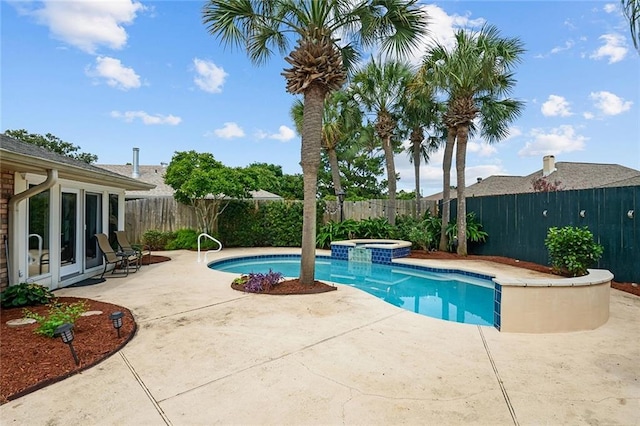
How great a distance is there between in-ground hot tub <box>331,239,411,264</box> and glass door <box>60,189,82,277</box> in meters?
7.83

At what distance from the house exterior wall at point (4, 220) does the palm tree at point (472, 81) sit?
36.2 feet

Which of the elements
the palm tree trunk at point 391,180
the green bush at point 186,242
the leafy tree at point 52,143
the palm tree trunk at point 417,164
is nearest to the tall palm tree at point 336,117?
the palm tree trunk at point 391,180

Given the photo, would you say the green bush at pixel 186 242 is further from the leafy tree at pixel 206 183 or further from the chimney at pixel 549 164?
the chimney at pixel 549 164

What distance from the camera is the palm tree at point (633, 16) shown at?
246cm

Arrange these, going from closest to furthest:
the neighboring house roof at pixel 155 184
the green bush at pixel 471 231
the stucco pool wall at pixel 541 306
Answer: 1. the stucco pool wall at pixel 541 306
2. the green bush at pixel 471 231
3. the neighboring house roof at pixel 155 184

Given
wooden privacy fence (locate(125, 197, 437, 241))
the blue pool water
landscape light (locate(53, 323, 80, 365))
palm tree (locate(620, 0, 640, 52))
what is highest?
palm tree (locate(620, 0, 640, 52))

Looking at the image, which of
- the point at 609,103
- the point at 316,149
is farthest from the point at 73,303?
the point at 609,103

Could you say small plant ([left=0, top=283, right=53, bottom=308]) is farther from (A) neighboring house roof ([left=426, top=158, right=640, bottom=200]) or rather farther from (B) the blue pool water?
(A) neighboring house roof ([left=426, top=158, right=640, bottom=200])

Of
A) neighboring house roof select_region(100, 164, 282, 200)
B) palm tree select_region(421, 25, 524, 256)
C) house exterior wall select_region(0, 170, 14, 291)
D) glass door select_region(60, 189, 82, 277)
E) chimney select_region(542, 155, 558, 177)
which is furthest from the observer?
chimney select_region(542, 155, 558, 177)

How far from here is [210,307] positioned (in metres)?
5.38

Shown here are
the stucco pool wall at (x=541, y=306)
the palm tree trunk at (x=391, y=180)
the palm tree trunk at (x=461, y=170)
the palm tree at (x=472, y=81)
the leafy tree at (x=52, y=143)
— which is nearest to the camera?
the stucco pool wall at (x=541, y=306)

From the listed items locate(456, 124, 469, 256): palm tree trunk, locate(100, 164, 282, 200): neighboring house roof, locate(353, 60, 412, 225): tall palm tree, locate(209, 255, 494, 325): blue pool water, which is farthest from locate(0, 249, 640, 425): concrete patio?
locate(100, 164, 282, 200): neighboring house roof

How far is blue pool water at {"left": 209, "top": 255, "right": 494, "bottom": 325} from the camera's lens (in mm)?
6684

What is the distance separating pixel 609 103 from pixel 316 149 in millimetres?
10253
